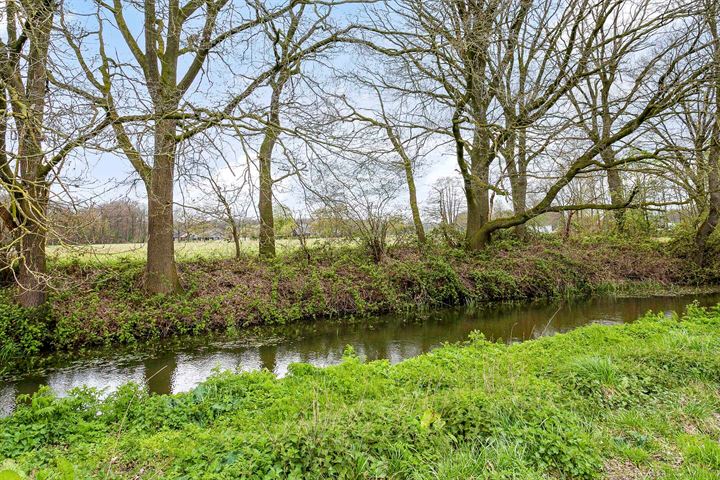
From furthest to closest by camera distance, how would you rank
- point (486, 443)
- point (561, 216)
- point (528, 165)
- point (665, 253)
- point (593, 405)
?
point (561, 216) → point (665, 253) → point (528, 165) → point (593, 405) → point (486, 443)

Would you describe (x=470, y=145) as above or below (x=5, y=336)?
above

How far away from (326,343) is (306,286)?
2876 millimetres

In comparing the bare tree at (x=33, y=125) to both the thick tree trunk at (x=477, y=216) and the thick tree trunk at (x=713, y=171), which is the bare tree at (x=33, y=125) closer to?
the thick tree trunk at (x=477, y=216)

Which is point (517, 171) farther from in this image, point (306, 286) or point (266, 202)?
point (266, 202)

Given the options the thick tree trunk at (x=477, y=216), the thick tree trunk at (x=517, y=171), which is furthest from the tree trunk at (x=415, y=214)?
the thick tree trunk at (x=517, y=171)

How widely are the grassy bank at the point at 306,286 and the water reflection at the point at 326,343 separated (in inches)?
29.6

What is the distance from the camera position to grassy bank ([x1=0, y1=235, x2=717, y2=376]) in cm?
842

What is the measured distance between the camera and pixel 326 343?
883cm

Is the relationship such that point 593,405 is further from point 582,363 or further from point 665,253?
point 665,253

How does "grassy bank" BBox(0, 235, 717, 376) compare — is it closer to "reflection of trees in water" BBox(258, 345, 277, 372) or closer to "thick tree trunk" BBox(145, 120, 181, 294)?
"thick tree trunk" BBox(145, 120, 181, 294)

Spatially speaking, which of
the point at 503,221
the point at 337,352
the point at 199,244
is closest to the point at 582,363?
the point at 337,352

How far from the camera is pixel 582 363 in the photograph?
4.39m

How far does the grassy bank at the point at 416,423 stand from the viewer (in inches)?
107

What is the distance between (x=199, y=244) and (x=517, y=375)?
1140 centimetres
